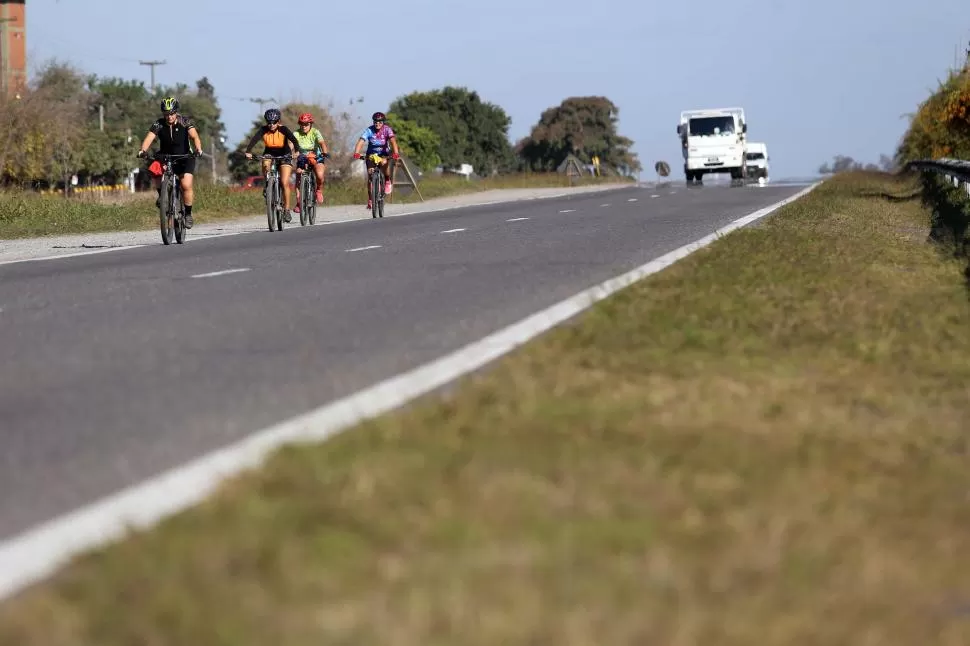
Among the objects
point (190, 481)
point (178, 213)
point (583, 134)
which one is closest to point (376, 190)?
point (178, 213)

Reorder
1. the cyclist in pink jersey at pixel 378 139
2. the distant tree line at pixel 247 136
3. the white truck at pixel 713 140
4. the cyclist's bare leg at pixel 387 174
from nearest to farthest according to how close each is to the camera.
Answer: the cyclist in pink jersey at pixel 378 139
the cyclist's bare leg at pixel 387 174
the white truck at pixel 713 140
the distant tree line at pixel 247 136

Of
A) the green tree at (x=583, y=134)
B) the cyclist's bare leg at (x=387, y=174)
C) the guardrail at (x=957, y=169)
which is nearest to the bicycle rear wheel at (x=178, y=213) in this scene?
the cyclist's bare leg at (x=387, y=174)

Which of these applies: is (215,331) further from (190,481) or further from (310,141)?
(310,141)

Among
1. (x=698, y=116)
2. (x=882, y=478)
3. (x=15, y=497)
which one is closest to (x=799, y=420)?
(x=882, y=478)

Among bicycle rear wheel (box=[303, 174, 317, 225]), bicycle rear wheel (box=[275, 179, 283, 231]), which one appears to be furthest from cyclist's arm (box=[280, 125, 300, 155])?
bicycle rear wheel (box=[303, 174, 317, 225])

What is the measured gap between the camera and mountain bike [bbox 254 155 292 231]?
2603 centimetres

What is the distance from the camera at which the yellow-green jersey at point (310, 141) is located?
27938mm

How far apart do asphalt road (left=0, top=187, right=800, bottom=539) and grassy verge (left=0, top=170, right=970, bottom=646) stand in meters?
0.71

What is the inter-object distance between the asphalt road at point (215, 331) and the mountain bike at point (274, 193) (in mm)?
4666

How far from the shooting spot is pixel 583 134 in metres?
188

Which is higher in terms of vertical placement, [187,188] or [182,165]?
[182,165]

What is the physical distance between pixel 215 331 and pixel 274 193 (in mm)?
16105

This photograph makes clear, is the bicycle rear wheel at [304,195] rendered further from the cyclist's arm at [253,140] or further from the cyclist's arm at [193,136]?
the cyclist's arm at [193,136]

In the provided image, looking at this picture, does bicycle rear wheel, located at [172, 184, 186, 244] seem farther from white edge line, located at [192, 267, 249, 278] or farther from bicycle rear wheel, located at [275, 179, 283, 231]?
white edge line, located at [192, 267, 249, 278]
